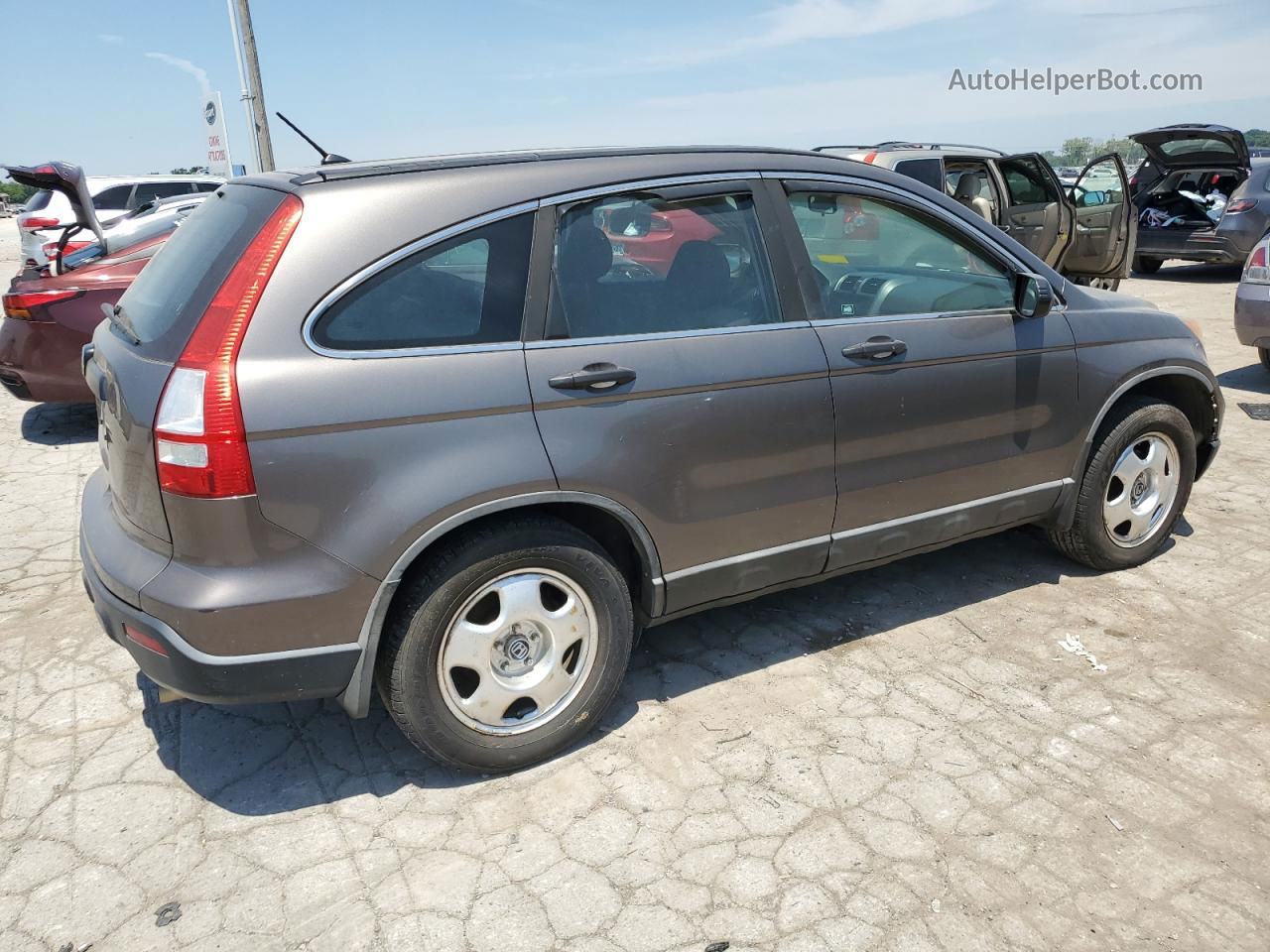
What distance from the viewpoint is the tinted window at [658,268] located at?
2836mm

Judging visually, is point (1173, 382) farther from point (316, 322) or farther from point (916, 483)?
point (316, 322)

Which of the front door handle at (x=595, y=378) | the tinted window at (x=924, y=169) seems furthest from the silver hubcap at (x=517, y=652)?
the tinted window at (x=924, y=169)

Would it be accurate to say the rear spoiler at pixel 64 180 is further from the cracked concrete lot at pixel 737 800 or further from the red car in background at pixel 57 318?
the cracked concrete lot at pixel 737 800

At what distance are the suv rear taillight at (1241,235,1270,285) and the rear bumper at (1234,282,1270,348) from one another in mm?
40

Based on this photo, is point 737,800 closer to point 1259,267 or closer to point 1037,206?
point 1259,267

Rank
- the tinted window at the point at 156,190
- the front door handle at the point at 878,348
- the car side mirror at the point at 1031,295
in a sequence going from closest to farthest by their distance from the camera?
1. the front door handle at the point at 878,348
2. the car side mirror at the point at 1031,295
3. the tinted window at the point at 156,190

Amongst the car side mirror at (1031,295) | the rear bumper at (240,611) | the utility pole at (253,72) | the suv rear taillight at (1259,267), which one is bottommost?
the rear bumper at (240,611)

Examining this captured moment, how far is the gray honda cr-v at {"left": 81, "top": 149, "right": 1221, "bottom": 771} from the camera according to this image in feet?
7.98

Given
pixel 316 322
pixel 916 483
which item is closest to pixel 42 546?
pixel 316 322

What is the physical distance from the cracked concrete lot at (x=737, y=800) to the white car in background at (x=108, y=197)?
8.99 m

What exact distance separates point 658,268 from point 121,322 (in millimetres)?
1691

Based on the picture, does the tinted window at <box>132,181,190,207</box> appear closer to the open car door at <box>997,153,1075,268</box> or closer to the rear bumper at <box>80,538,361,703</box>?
the open car door at <box>997,153,1075,268</box>

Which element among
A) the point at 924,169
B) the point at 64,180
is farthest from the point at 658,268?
the point at 924,169

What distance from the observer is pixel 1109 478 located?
13.2ft
